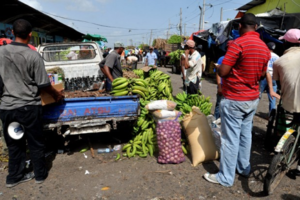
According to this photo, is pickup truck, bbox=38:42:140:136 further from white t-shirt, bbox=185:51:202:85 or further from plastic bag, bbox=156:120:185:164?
white t-shirt, bbox=185:51:202:85

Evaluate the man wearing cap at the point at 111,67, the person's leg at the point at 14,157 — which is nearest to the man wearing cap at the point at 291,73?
the man wearing cap at the point at 111,67

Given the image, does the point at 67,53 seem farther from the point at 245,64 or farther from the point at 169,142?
the point at 245,64

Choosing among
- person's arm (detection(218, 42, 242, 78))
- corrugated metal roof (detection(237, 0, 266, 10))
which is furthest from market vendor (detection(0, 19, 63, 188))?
corrugated metal roof (detection(237, 0, 266, 10))

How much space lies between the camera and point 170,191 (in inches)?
120

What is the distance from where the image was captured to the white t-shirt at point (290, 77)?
2913 mm

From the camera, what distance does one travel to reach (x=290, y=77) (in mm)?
2982

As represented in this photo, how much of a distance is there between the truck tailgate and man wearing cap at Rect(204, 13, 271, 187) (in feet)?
5.22

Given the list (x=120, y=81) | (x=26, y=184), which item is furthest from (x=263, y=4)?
(x=26, y=184)

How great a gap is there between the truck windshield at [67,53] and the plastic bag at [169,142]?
11.9 ft

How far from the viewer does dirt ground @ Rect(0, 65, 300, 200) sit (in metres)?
2.96

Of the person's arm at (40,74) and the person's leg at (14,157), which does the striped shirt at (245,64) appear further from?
→ the person's leg at (14,157)

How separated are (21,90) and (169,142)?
2336mm

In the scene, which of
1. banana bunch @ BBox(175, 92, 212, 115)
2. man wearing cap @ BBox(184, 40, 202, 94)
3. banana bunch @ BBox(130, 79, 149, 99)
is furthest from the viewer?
man wearing cap @ BBox(184, 40, 202, 94)

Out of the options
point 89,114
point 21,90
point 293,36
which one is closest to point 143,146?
point 89,114
